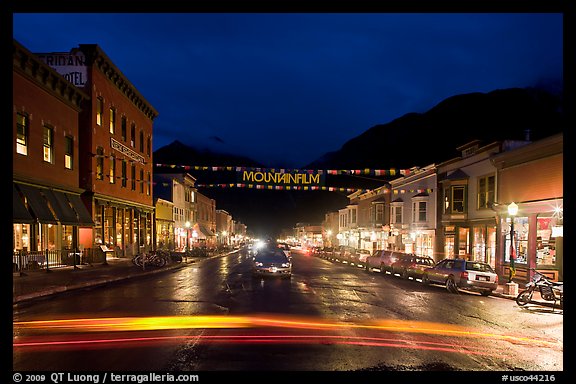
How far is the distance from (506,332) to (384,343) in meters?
3.76

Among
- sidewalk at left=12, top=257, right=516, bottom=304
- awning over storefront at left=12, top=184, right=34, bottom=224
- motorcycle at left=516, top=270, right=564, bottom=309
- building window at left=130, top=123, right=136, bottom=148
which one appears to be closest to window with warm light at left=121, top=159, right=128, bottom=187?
building window at left=130, top=123, right=136, bottom=148

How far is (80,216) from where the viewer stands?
2981cm

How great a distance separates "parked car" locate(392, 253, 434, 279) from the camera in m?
26.4

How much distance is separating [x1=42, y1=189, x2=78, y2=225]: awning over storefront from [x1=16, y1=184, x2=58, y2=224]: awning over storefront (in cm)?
59

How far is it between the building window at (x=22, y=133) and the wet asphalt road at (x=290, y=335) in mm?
10317

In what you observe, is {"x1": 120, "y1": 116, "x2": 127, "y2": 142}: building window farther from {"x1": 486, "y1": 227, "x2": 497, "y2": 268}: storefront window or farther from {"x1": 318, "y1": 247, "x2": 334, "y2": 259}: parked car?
{"x1": 486, "y1": 227, "x2": 497, "y2": 268}: storefront window

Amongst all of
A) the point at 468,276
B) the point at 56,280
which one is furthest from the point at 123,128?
the point at 468,276

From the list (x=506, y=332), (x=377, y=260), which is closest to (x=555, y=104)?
(x=377, y=260)

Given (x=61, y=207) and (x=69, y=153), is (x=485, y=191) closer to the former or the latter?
(x=61, y=207)

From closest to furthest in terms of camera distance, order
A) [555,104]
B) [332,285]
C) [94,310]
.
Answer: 1. [94,310]
2. [332,285]
3. [555,104]

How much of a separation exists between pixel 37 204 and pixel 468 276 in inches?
820
